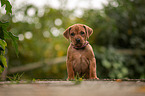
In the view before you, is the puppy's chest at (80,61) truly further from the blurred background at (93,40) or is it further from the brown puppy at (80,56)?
the blurred background at (93,40)

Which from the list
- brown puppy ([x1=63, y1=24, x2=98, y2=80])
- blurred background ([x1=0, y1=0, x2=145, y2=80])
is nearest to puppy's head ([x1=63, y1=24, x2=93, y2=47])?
brown puppy ([x1=63, y1=24, x2=98, y2=80])

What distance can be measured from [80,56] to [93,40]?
6.03 metres

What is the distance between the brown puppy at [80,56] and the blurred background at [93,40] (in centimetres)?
511

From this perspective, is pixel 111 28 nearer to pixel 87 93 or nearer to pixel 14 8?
pixel 14 8

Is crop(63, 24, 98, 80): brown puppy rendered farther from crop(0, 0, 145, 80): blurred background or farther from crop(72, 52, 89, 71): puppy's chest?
crop(0, 0, 145, 80): blurred background

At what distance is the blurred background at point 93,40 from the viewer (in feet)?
30.1

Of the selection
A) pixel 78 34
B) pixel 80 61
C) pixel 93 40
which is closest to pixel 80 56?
pixel 80 61

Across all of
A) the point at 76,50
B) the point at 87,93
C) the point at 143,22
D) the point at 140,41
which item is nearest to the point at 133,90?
the point at 87,93

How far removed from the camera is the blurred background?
30.1ft

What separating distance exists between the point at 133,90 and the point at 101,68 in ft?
24.9

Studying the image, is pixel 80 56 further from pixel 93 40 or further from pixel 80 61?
pixel 93 40

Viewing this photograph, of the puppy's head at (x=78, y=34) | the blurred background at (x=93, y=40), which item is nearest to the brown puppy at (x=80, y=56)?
the puppy's head at (x=78, y=34)

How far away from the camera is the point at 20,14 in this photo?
8648mm

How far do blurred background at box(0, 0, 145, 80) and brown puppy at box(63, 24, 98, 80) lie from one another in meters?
5.11
